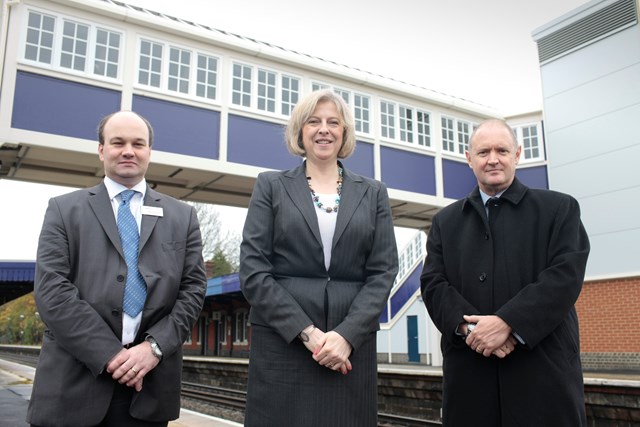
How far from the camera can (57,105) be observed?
10008 mm

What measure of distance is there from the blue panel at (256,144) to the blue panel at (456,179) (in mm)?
4336

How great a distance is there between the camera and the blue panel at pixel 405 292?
78.7 ft

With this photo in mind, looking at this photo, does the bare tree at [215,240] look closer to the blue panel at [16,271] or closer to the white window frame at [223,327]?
the white window frame at [223,327]

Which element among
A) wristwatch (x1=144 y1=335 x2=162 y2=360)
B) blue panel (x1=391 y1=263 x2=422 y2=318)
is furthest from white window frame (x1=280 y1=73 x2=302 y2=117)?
blue panel (x1=391 y1=263 x2=422 y2=318)

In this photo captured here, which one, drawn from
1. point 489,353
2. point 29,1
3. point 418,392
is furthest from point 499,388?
point 29,1

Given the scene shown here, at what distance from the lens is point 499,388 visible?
258 cm

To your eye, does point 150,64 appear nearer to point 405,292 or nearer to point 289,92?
point 289,92

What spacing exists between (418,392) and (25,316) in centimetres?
6886

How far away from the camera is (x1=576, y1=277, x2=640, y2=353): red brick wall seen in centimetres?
1225

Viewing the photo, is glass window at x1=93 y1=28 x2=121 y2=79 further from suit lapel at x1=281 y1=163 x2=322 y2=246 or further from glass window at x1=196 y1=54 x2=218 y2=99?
suit lapel at x1=281 y1=163 x2=322 y2=246

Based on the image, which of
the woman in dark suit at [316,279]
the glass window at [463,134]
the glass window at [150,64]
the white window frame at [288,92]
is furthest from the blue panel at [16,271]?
the woman in dark suit at [316,279]

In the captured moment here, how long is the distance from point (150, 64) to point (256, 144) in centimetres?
257

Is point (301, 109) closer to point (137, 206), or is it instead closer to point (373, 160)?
point (137, 206)

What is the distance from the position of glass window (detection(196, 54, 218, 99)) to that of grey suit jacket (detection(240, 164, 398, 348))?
926 cm
